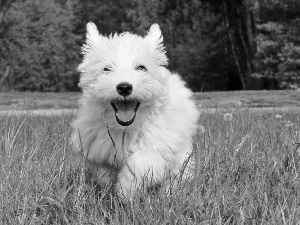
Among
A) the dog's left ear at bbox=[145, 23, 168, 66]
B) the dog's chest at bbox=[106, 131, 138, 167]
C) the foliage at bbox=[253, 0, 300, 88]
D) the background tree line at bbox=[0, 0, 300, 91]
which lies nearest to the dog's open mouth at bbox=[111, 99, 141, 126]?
the dog's chest at bbox=[106, 131, 138, 167]

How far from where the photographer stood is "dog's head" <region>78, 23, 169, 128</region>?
3.21 metres

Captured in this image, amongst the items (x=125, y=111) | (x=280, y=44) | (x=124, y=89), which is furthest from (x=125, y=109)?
(x=280, y=44)

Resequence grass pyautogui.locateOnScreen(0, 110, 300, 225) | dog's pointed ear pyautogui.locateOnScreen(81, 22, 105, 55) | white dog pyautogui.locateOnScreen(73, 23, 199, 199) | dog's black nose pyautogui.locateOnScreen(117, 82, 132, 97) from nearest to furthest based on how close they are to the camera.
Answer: grass pyautogui.locateOnScreen(0, 110, 300, 225), dog's black nose pyautogui.locateOnScreen(117, 82, 132, 97), white dog pyautogui.locateOnScreen(73, 23, 199, 199), dog's pointed ear pyautogui.locateOnScreen(81, 22, 105, 55)

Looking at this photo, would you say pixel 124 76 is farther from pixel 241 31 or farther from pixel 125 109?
pixel 241 31

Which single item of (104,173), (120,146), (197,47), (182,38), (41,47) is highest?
(120,146)

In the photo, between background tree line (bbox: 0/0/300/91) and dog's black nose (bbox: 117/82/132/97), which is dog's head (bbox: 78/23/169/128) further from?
background tree line (bbox: 0/0/300/91)

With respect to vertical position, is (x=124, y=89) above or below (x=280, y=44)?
above

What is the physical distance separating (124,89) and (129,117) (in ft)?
0.61

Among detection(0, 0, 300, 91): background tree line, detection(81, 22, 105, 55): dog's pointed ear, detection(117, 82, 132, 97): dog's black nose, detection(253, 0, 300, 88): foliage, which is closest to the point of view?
detection(117, 82, 132, 97): dog's black nose

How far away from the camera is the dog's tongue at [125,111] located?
129 inches

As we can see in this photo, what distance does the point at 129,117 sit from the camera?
10.7 ft

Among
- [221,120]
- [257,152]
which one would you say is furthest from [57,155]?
[221,120]

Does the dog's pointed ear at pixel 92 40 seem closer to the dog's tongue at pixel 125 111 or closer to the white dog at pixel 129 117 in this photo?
the white dog at pixel 129 117

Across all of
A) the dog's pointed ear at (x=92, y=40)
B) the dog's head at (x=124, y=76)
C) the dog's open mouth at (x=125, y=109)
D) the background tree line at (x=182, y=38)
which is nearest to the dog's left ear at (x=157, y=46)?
the dog's head at (x=124, y=76)
